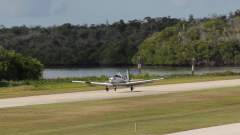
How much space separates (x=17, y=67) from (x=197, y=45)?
80.4 metres

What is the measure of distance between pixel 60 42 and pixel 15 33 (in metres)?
26.0

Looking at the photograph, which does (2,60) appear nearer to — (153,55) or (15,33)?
(153,55)

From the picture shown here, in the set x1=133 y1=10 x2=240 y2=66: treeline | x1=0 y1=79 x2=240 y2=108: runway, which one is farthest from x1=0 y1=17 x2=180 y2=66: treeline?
x1=0 y1=79 x2=240 y2=108: runway

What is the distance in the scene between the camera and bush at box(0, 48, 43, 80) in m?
66.2

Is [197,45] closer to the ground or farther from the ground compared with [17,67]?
farther from the ground

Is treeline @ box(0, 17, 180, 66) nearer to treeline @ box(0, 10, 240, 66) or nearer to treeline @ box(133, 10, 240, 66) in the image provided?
treeline @ box(0, 10, 240, 66)

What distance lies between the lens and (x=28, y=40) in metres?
176

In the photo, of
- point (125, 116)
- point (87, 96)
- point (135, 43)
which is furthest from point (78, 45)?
point (125, 116)

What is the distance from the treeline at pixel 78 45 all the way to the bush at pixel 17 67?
9155 cm

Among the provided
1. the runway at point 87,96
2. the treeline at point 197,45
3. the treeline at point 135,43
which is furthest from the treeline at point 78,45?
the runway at point 87,96

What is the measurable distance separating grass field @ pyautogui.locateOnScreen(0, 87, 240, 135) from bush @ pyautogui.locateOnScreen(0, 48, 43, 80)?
89.1 ft

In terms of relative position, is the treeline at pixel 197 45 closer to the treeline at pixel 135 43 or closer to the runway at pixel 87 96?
the treeline at pixel 135 43

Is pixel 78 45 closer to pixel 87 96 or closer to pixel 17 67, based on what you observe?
pixel 17 67

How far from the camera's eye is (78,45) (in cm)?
17350
